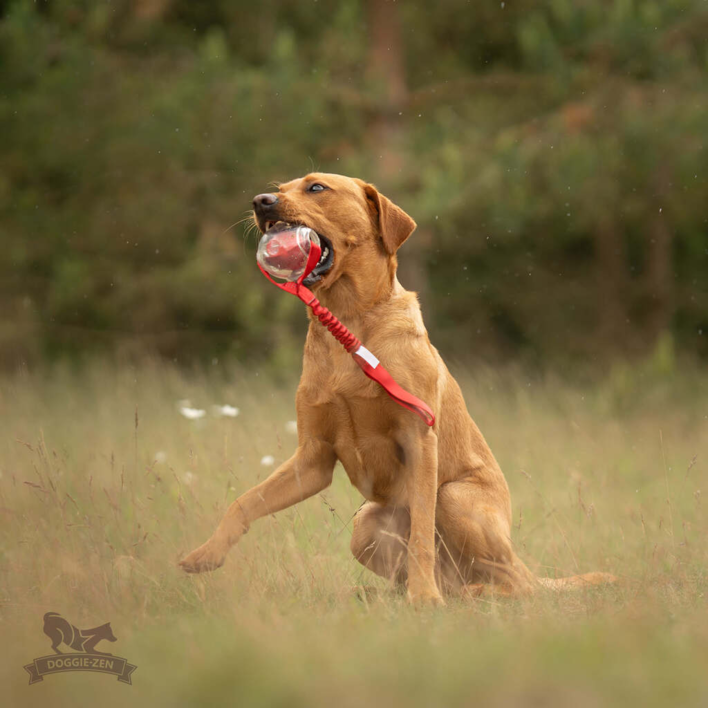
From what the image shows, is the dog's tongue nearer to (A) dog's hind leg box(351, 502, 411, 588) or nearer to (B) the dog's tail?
(A) dog's hind leg box(351, 502, 411, 588)

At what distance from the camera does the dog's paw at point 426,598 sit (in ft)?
11.1

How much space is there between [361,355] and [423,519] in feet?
2.39

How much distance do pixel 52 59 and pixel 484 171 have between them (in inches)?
229

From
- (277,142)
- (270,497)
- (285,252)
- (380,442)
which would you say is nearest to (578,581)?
(380,442)

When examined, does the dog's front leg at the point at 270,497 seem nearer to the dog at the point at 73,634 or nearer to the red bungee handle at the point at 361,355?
the red bungee handle at the point at 361,355

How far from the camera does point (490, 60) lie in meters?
14.1

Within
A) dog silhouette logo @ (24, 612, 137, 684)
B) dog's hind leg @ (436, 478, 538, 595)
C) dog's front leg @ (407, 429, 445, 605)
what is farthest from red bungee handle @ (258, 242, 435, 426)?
dog silhouette logo @ (24, 612, 137, 684)

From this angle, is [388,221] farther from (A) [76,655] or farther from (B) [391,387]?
(A) [76,655]

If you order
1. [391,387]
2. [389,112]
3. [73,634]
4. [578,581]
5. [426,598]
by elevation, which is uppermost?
[389,112]

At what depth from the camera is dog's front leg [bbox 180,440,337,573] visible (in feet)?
11.7

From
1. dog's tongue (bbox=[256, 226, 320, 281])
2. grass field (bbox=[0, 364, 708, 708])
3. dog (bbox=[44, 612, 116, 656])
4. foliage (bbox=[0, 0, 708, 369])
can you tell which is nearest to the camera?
grass field (bbox=[0, 364, 708, 708])

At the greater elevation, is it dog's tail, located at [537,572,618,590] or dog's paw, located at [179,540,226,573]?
dog's paw, located at [179,540,226,573]

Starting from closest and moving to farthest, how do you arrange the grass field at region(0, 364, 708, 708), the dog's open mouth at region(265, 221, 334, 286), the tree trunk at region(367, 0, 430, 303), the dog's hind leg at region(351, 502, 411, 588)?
the grass field at region(0, 364, 708, 708) → the dog's open mouth at region(265, 221, 334, 286) → the dog's hind leg at region(351, 502, 411, 588) → the tree trunk at region(367, 0, 430, 303)

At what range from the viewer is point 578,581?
12.3 ft
